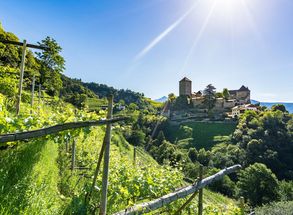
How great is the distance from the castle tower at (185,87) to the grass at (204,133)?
874 inches

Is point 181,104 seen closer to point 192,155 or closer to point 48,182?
point 192,155

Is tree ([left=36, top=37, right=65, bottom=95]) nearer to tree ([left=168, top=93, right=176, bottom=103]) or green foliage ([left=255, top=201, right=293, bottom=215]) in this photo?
green foliage ([left=255, top=201, right=293, bottom=215])

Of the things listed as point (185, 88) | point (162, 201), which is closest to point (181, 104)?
point (185, 88)

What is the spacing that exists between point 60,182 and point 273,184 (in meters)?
35.9

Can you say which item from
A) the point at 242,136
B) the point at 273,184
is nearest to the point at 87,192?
the point at 273,184

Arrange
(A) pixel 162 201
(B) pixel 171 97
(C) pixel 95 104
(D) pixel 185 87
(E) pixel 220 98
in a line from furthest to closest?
(B) pixel 171 97, (D) pixel 185 87, (E) pixel 220 98, (C) pixel 95 104, (A) pixel 162 201

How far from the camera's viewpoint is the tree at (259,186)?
33.1 m

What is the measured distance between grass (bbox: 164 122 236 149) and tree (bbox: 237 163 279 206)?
20362 millimetres

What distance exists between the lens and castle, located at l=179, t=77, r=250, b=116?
234 feet

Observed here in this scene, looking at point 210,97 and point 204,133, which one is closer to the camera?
point 204,133

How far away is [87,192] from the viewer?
3365mm

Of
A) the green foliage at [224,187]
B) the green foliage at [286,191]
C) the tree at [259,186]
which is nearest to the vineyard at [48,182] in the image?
the tree at [259,186]

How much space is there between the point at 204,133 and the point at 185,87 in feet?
94.4

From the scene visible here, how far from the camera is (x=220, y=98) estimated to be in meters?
72.8
